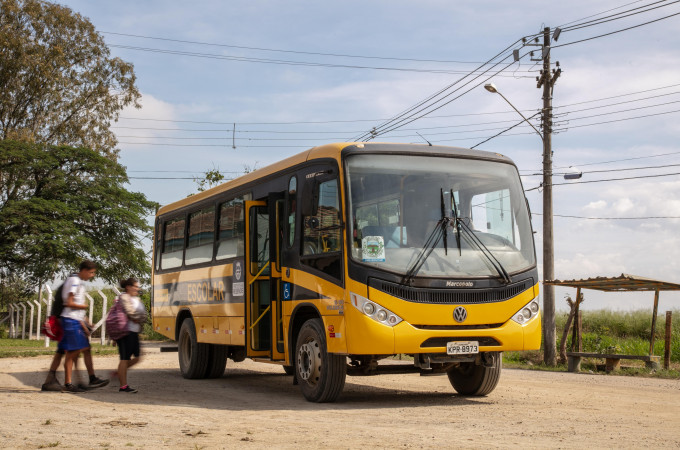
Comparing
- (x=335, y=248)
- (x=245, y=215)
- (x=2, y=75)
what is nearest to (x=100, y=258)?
(x=2, y=75)

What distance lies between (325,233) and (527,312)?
281 cm

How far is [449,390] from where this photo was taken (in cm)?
1440

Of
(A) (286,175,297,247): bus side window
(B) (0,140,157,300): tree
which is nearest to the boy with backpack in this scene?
(A) (286,175,297,247): bus side window

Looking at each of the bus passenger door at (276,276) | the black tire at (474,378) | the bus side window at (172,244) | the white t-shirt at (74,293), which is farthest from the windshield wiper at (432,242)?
the bus side window at (172,244)

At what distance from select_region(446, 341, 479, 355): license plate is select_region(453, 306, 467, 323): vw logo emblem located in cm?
28

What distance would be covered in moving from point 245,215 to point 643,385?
8.49 m

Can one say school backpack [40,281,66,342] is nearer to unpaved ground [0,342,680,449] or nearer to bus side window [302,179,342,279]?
unpaved ground [0,342,680,449]

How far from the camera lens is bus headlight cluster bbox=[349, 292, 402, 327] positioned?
10781 mm

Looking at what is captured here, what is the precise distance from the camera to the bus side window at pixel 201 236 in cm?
1603

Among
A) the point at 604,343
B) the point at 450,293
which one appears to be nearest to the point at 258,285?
the point at 450,293

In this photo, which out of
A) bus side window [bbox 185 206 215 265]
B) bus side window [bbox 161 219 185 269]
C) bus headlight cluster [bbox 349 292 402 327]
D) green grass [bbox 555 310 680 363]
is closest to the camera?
bus headlight cluster [bbox 349 292 402 327]

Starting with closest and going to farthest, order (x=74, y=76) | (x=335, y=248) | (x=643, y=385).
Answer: (x=335, y=248) → (x=643, y=385) → (x=74, y=76)

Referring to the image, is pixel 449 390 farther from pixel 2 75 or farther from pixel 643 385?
pixel 2 75

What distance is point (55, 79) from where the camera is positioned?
4341 cm
